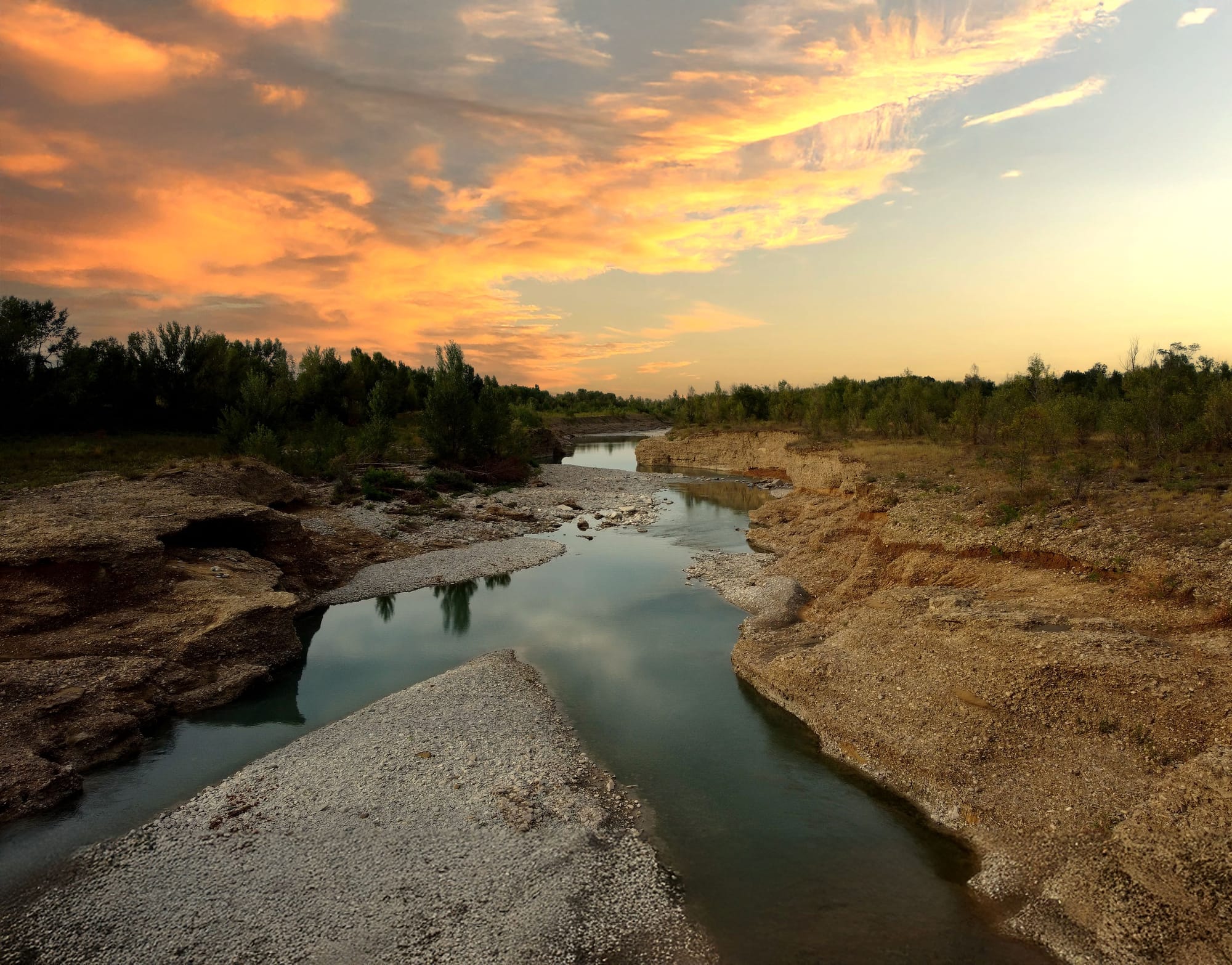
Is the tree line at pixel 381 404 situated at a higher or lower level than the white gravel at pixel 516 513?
higher

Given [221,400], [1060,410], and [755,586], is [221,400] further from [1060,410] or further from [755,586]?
[1060,410]

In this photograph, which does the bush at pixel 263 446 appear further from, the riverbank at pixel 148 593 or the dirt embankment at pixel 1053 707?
the dirt embankment at pixel 1053 707

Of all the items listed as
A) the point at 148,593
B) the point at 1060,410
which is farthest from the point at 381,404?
the point at 1060,410

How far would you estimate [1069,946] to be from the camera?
8820mm

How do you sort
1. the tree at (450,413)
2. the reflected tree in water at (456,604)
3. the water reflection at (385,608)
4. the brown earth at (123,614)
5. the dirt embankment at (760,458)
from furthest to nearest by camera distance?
the tree at (450,413) < the dirt embankment at (760,458) < the water reflection at (385,608) < the reflected tree in water at (456,604) < the brown earth at (123,614)

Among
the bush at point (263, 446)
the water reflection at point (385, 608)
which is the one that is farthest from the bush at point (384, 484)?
the water reflection at point (385, 608)

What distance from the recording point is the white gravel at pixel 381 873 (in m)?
9.04

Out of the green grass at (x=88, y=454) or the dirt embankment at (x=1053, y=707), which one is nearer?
the dirt embankment at (x=1053, y=707)

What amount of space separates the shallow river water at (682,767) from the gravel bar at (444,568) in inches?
43.2

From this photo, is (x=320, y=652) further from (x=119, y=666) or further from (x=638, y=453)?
(x=638, y=453)

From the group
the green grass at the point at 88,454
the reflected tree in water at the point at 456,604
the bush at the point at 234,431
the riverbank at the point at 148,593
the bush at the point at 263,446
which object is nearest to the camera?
the riverbank at the point at 148,593

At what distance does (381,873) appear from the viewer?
34.0 ft

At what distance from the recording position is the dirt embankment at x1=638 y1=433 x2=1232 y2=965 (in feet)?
29.6

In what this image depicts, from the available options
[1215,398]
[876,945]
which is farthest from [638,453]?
[876,945]
